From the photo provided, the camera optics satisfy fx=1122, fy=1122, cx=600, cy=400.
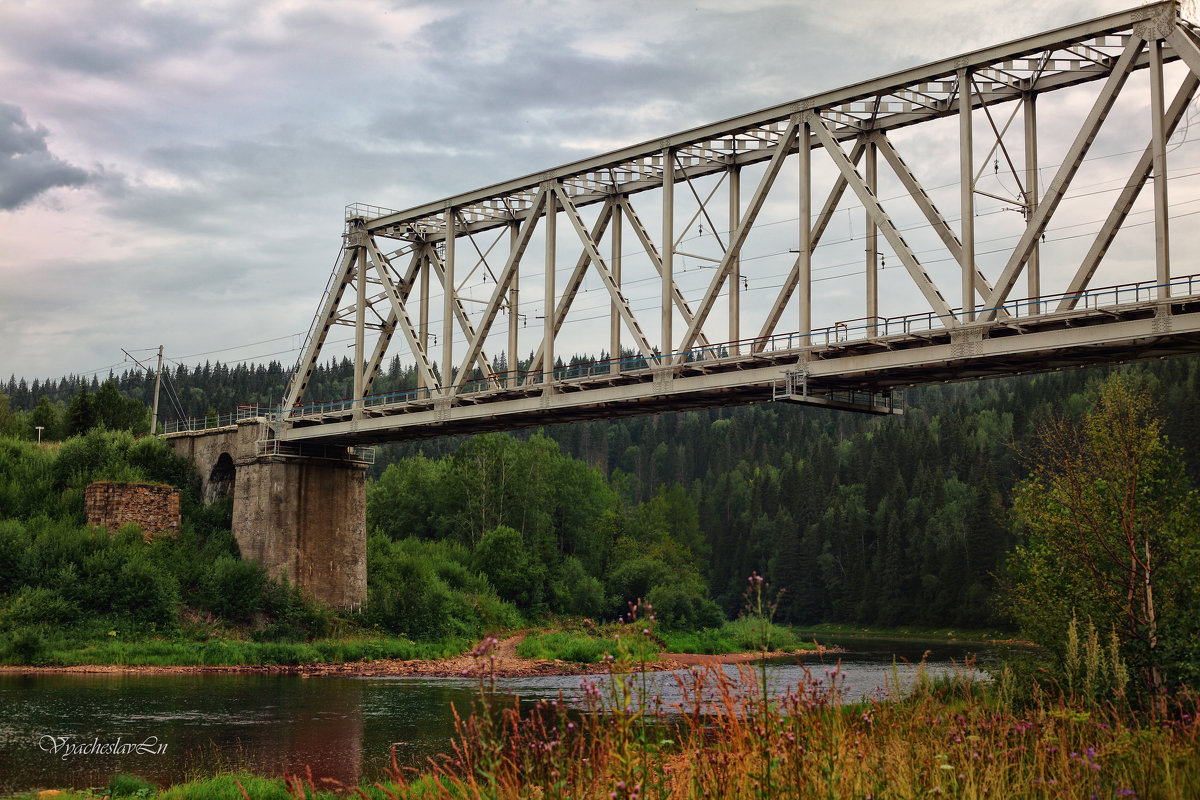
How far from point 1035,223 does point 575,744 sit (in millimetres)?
27719

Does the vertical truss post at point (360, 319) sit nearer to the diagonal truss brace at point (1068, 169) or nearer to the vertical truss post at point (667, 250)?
the vertical truss post at point (667, 250)

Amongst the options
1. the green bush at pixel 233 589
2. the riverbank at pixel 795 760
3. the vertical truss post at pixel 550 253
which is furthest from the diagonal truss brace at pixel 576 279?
the riverbank at pixel 795 760

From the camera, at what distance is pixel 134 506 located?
54.3 meters

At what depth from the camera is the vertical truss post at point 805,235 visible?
36781 millimetres

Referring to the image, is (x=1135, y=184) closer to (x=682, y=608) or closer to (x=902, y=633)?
(x=682, y=608)

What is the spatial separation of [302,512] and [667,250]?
24.0 metres

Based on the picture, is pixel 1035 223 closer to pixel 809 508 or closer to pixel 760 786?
pixel 760 786

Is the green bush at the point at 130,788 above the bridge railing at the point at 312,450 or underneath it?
underneath

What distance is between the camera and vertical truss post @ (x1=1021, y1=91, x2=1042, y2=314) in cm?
3397

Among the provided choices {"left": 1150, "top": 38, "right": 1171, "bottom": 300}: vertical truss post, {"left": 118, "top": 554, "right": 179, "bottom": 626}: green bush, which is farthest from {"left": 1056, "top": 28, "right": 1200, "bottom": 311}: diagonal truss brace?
{"left": 118, "top": 554, "right": 179, "bottom": 626}: green bush

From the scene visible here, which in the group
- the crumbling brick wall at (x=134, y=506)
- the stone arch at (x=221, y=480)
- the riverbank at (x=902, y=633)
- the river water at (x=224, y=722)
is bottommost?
the riverbank at (x=902, y=633)

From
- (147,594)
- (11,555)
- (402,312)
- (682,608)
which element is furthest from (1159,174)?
(682,608)

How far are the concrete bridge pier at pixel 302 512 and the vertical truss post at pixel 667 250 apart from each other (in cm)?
2210

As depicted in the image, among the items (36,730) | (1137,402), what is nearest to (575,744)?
(1137,402)
